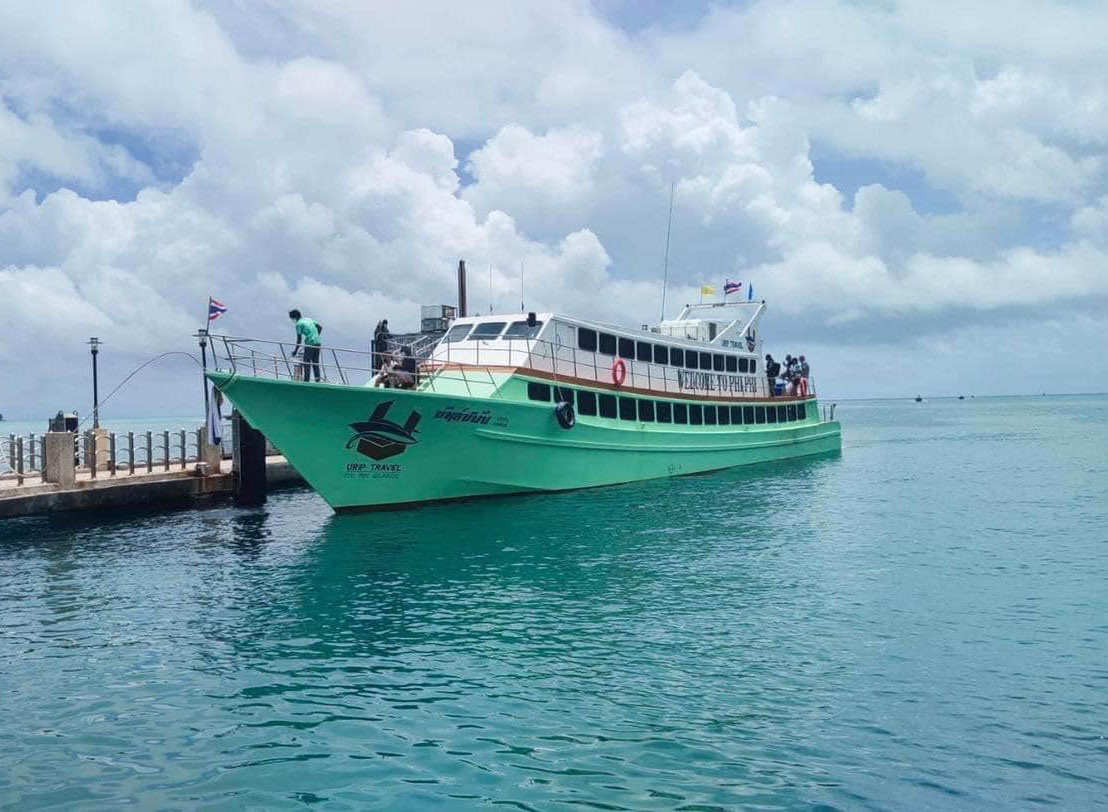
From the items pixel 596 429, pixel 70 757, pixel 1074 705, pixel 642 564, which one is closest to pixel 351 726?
pixel 70 757

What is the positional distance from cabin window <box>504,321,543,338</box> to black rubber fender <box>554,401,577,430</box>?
2537 mm

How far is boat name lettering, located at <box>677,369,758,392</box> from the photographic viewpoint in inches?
1357

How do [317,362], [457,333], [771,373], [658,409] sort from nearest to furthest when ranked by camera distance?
[317,362]
[457,333]
[658,409]
[771,373]

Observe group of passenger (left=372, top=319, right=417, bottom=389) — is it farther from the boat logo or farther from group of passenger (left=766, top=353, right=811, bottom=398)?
group of passenger (left=766, top=353, right=811, bottom=398)

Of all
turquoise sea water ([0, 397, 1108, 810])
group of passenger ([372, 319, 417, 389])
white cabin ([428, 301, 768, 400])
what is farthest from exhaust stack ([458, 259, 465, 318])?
turquoise sea water ([0, 397, 1108, 810])

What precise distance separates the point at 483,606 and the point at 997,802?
8.58 meters

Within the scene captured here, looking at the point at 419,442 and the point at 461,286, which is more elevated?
the point at 461,286

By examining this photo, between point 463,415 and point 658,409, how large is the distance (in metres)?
10.6

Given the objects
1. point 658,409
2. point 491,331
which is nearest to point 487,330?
point 491,331

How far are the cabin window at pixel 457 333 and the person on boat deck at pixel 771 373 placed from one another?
1886 centimetres

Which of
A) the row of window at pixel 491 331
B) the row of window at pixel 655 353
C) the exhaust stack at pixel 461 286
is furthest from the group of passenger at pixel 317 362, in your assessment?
the exhaust stack at pixel 461 286

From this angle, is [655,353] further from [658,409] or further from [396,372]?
[396,372]

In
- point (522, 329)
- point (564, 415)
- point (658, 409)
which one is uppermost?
point (522, 329)

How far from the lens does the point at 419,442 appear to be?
24125 mm
